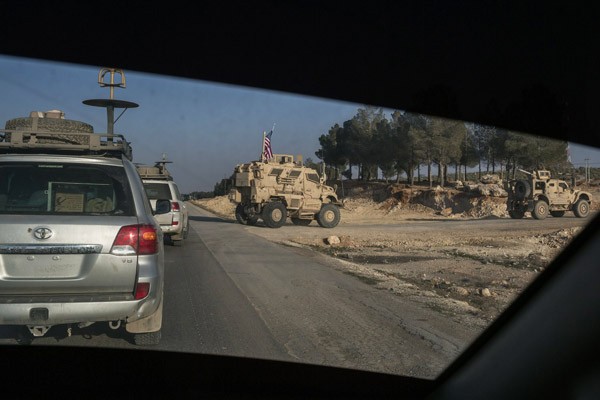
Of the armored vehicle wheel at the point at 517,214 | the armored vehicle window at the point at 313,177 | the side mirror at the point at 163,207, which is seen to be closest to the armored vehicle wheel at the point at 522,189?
the armored vehicle wheel at the point at 517,214

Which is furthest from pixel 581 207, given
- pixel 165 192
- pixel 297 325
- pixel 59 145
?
pixel 59 145

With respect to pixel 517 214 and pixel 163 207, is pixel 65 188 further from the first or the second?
pixel 517 214

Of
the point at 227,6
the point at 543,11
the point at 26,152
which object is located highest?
the point at 227,6

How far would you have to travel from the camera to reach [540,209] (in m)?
29.6

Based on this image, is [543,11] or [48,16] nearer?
[543,11]

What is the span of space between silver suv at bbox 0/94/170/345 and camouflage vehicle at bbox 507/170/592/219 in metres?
27.1

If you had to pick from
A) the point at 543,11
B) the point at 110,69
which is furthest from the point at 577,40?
the point at 110,69

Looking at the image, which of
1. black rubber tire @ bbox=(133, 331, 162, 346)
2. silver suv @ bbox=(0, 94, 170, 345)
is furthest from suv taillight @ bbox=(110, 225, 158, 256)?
black rubber tire @ bbox=(133, 331, 162, 346)

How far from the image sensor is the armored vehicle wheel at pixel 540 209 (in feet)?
97.1

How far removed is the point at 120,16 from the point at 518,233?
18.7 metres

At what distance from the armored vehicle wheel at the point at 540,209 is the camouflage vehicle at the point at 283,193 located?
10.3 metres

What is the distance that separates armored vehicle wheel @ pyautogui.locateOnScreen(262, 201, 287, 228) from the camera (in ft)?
→ 88.0

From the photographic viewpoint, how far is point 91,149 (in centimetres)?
598

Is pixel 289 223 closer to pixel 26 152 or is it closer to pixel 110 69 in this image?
pixel 110 69
